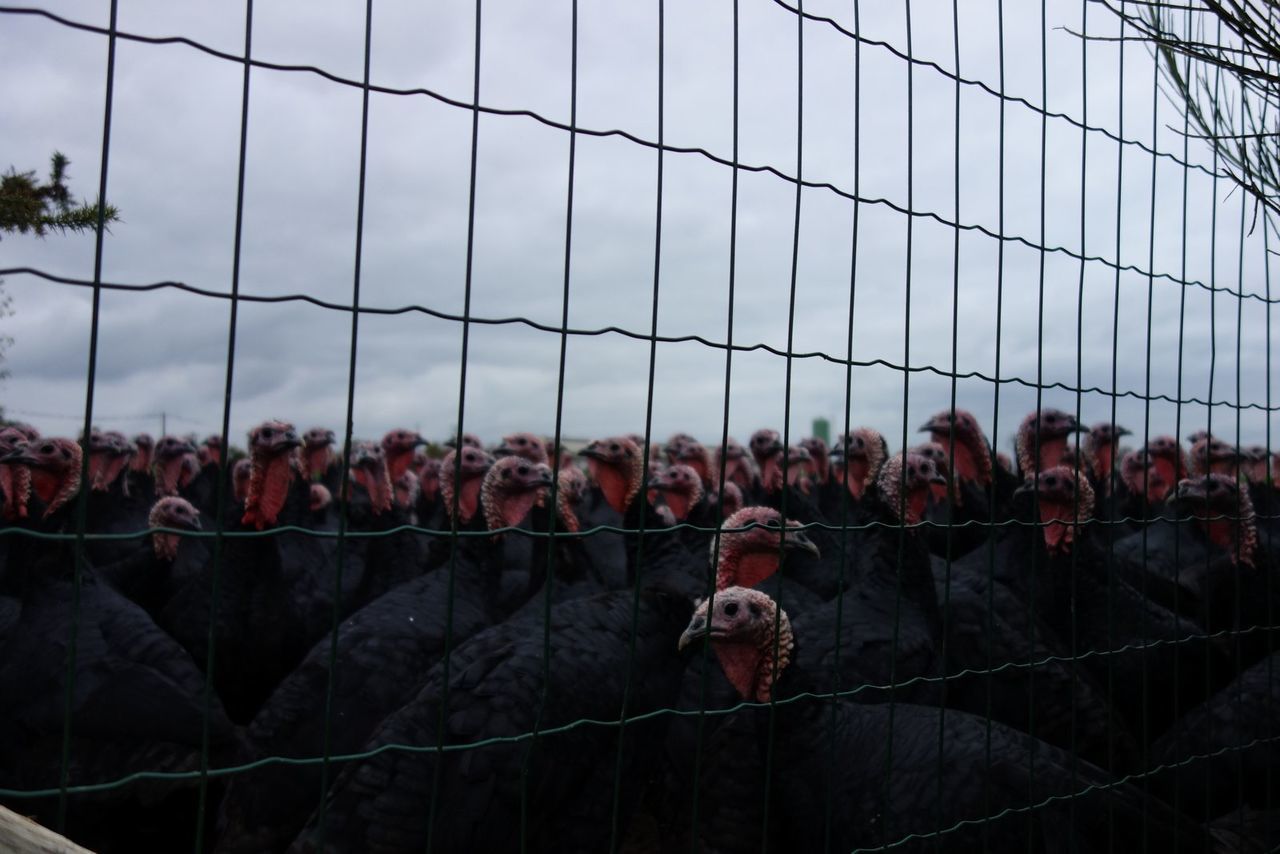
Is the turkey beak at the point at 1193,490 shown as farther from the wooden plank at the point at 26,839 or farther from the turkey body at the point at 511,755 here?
the wooden plank at the point at 26,839

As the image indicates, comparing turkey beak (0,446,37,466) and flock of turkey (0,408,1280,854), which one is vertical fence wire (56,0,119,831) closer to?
flock of turkey (0,408,1280,854)

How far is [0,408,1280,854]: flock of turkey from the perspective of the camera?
302 cm

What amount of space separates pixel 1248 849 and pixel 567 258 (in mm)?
3636

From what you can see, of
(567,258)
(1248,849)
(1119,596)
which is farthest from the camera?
(1119,596)

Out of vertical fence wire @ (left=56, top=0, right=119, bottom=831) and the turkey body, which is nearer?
vertical fence wire @ (left=56, top=0, right=119, bottom=831)

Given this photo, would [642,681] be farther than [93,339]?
Yes

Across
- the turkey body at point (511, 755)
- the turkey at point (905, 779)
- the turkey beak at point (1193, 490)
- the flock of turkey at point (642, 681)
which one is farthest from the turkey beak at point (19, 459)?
the turkey beak at point (1193, 490)

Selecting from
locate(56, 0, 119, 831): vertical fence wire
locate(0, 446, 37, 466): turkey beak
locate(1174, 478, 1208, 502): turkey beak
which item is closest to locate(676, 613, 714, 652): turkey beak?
locate(56, 0, 119, 831): vertical fence wire

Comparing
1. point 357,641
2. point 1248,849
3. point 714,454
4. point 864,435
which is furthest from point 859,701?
point 714,454

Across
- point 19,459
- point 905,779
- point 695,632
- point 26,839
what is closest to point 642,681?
point 695,632

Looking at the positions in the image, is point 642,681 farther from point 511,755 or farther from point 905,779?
point 905,779

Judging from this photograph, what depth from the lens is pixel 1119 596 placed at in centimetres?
558

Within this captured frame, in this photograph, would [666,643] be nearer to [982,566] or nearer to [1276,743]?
[1276,743]

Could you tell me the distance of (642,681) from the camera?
4.36m
